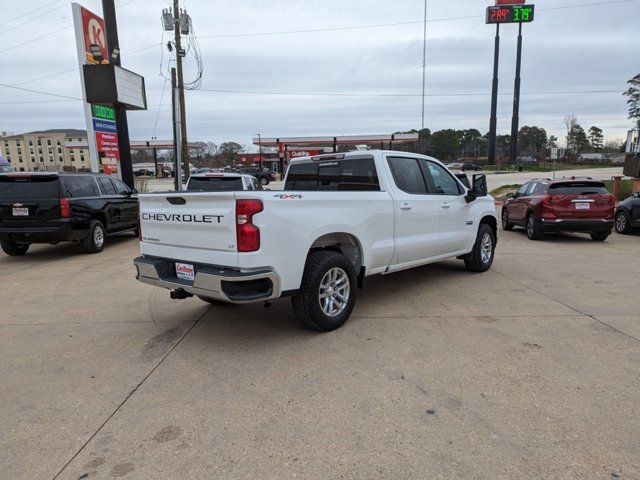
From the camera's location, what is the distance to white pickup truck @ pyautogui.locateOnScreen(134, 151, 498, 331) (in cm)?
395

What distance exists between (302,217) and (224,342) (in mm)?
1475

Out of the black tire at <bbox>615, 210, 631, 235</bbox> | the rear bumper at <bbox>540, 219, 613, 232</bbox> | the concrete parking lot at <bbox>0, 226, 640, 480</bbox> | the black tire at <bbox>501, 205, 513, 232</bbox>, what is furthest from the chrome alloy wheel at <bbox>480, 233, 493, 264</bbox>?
the black tire at <bbox>615, 210, 631, 235</bbox>

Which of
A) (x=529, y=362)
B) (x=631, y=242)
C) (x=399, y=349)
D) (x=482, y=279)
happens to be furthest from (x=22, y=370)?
(x=631, y=242)

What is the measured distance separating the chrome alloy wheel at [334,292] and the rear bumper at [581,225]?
7615 millimetres

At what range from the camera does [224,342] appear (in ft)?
14.8

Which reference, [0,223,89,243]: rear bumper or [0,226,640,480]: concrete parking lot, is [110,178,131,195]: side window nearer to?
[0,223,89,243]: rear bumper

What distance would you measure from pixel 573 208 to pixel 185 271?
9228mm

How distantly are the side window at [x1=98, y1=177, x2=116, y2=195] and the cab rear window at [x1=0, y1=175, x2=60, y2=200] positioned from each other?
1598mm

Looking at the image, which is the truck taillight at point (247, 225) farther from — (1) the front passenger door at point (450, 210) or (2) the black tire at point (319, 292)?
(1) the front passenger door at point (450, 210)

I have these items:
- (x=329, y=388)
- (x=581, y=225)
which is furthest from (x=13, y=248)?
(x=581, y=225)

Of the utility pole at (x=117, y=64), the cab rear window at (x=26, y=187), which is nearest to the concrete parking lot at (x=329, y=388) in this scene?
the cab rear window at (x=26, y=187)

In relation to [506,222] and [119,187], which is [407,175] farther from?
[506,222]

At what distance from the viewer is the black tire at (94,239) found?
9.52 meters

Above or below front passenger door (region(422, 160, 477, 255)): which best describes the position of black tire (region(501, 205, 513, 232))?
below
